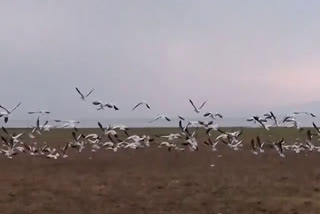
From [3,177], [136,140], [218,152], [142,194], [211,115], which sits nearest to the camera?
[142,194]

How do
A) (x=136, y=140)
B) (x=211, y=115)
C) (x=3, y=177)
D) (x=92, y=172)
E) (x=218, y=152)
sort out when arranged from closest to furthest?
(x=3, y=177), (x=92, y=172), (x=211, y=115), (x=136, y=140), (x=218, y=152)

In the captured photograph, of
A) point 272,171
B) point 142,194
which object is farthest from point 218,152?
point 142,194

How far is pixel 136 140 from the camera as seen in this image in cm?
3938

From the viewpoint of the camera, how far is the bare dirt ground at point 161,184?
71.6 feet

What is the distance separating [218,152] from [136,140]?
7386 millimetres

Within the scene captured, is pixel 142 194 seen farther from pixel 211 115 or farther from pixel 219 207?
pixel 211 115

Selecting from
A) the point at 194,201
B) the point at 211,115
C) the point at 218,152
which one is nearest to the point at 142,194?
the point at 194,201

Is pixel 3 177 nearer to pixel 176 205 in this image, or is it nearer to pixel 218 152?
pixel 176 205

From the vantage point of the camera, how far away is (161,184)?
88.2 ft

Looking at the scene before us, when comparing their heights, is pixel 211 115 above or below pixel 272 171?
above

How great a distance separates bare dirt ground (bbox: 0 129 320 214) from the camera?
71.6 ft

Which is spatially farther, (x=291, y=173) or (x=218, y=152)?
(x=218, y=152)

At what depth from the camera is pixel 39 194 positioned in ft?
79.6

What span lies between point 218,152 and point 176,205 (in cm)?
2289
